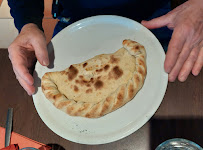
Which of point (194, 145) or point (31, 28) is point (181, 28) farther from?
point (31, 28)

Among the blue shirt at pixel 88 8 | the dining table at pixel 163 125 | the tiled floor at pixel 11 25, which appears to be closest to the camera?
the dining table at pixel 163 125

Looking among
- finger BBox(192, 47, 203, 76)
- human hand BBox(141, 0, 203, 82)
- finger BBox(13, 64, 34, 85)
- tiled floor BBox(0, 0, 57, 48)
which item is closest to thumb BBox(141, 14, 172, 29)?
human hand BBox(141, 0, 203, 82)

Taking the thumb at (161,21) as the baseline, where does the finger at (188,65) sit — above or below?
below

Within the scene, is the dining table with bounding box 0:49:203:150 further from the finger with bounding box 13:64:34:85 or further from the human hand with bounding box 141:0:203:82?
the finger with bounding box 13:64:34:85

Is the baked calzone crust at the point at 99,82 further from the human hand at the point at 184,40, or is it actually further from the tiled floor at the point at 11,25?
the tiled floor at the point at 11,25

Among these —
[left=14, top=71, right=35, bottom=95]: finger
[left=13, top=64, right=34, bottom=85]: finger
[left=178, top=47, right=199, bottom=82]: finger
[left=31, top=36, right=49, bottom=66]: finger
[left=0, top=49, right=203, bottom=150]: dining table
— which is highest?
[left=178, top=47, right=199, bottom=82]: finger

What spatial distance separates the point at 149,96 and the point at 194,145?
0.98 ft

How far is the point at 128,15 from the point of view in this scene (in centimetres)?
129

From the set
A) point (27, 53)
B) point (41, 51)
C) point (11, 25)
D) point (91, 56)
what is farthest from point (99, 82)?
point (11, 25)

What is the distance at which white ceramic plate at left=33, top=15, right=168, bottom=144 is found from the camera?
0.92 metres

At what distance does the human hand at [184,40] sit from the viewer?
950mm

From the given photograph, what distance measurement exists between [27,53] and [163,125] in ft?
2.62

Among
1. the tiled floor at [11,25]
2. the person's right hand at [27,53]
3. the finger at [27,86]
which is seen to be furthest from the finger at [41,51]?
the tiled floor at [11,25]

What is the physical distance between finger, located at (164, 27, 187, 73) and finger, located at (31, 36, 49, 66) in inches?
22.5
